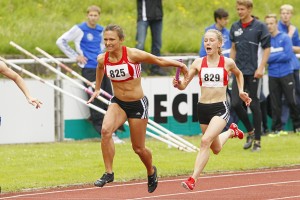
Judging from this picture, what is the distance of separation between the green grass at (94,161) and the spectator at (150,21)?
2.03m

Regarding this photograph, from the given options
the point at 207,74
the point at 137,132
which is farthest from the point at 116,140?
the point at 137,132

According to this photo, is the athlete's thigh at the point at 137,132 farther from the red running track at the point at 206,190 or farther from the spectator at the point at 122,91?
the red running track at the point at 206,190

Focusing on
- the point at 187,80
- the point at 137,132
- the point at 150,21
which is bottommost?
the point at 137,132

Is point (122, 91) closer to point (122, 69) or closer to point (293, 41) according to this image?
point (122, 69)

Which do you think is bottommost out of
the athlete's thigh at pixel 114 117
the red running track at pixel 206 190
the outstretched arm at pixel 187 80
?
the red running track at pixel 206 190

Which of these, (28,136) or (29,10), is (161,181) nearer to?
(28,136)

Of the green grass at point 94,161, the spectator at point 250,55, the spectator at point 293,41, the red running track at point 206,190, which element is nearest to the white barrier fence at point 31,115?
the green grass at point 94,161

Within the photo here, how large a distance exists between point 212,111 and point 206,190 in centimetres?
99

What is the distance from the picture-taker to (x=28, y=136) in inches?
743

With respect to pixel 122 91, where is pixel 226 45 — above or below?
above

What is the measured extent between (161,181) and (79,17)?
864 centimetres

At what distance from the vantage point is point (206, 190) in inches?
541

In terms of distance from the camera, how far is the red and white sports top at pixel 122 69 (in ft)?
42.7

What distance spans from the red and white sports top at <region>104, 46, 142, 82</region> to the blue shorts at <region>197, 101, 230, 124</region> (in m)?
1.22
